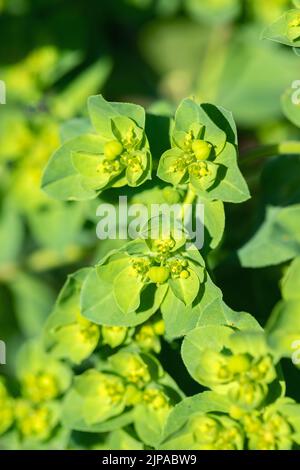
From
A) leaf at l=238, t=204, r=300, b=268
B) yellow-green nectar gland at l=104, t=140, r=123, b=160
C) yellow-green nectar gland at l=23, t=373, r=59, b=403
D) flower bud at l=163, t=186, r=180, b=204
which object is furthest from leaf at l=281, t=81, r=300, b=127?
yellow-green nectar gland at l=23, t=373, r=59, b=403

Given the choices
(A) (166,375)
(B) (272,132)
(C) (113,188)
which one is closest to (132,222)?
(C) (113,188)

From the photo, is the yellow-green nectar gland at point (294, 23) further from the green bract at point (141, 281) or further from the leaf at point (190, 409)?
the leaf at point (190, 409)

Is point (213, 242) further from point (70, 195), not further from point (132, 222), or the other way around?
point (70, 195)

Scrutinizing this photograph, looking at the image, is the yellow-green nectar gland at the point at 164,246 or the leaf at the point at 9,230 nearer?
the yellow-green nectar gland at the point at 164,246

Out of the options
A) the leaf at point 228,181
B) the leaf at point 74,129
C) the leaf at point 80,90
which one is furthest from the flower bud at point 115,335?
the leaf at point 80,90

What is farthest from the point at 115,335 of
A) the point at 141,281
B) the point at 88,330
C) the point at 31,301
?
the point at 31,301

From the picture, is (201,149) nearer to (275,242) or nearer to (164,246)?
(164,246)
